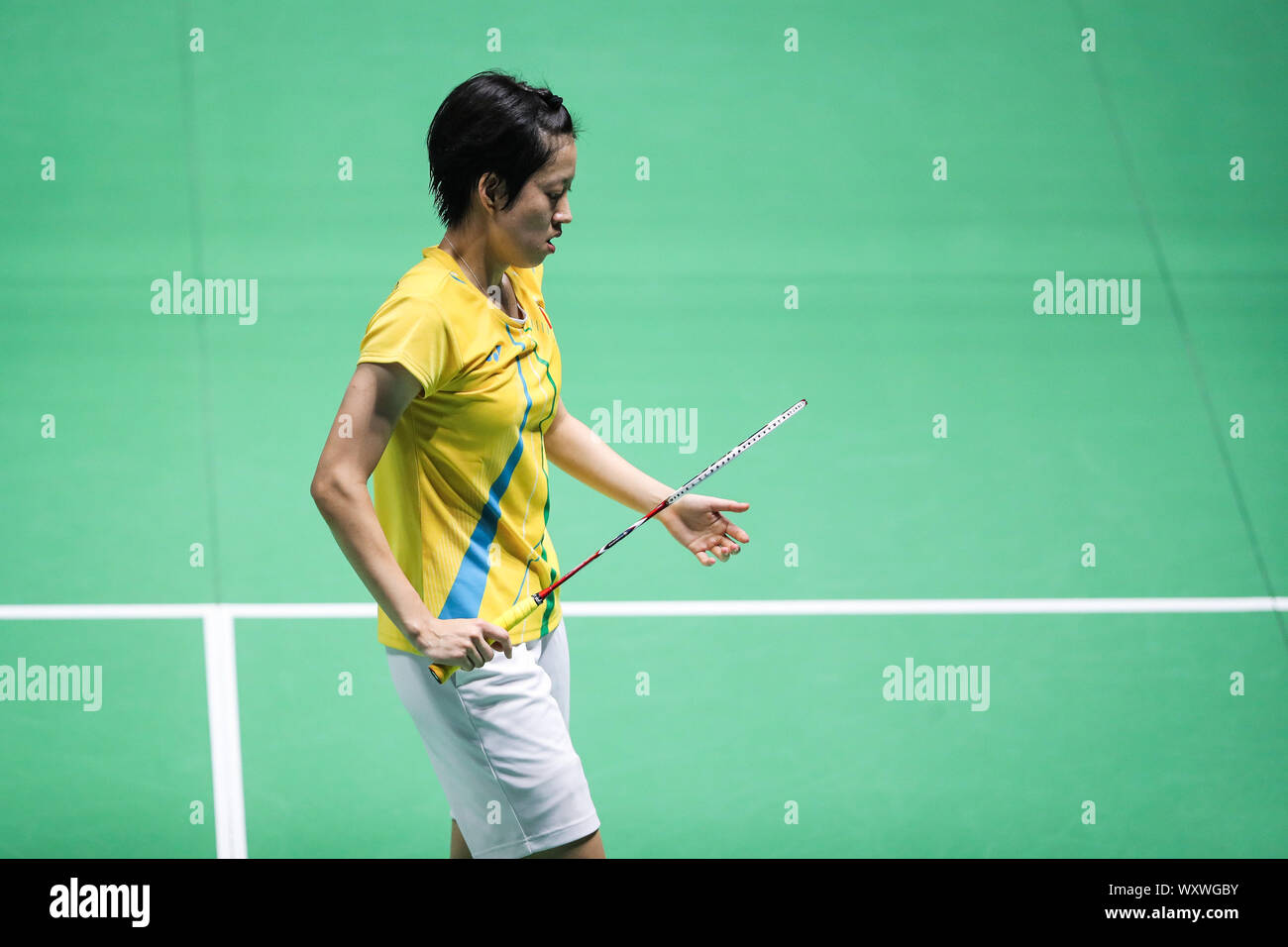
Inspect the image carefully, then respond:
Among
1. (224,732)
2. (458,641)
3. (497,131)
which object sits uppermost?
(497,131)

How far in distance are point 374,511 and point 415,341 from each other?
0.87ft

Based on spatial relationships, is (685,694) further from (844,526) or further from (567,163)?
(567,163)

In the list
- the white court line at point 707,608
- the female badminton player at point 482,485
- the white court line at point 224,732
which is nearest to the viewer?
the female badminton player at point 482,485

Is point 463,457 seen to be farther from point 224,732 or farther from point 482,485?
point 224,732

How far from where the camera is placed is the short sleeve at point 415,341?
1.78 meters

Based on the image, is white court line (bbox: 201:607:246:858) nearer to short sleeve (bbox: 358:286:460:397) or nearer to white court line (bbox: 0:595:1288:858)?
white court line (bbox: 0:595:1288:858)

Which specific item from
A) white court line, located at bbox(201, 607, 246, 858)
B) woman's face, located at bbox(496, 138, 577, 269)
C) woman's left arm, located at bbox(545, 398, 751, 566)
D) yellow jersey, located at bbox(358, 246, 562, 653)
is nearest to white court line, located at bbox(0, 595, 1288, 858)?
white court line, located at bbox(201, 607, 246, 858)

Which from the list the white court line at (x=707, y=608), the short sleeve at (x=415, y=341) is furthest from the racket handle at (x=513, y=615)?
the white court line at (x=707, y=608)

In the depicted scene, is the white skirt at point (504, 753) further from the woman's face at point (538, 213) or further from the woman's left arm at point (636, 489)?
the woman's face at point (538, 213)

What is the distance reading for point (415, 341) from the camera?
179 cm

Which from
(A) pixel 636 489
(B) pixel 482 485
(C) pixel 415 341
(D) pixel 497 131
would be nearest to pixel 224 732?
(A) pixel 636 489

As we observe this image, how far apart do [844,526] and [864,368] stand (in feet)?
2.80

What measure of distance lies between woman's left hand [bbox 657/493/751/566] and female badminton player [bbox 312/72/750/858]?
0.36 metres

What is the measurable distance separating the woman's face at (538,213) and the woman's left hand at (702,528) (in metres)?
0.58
